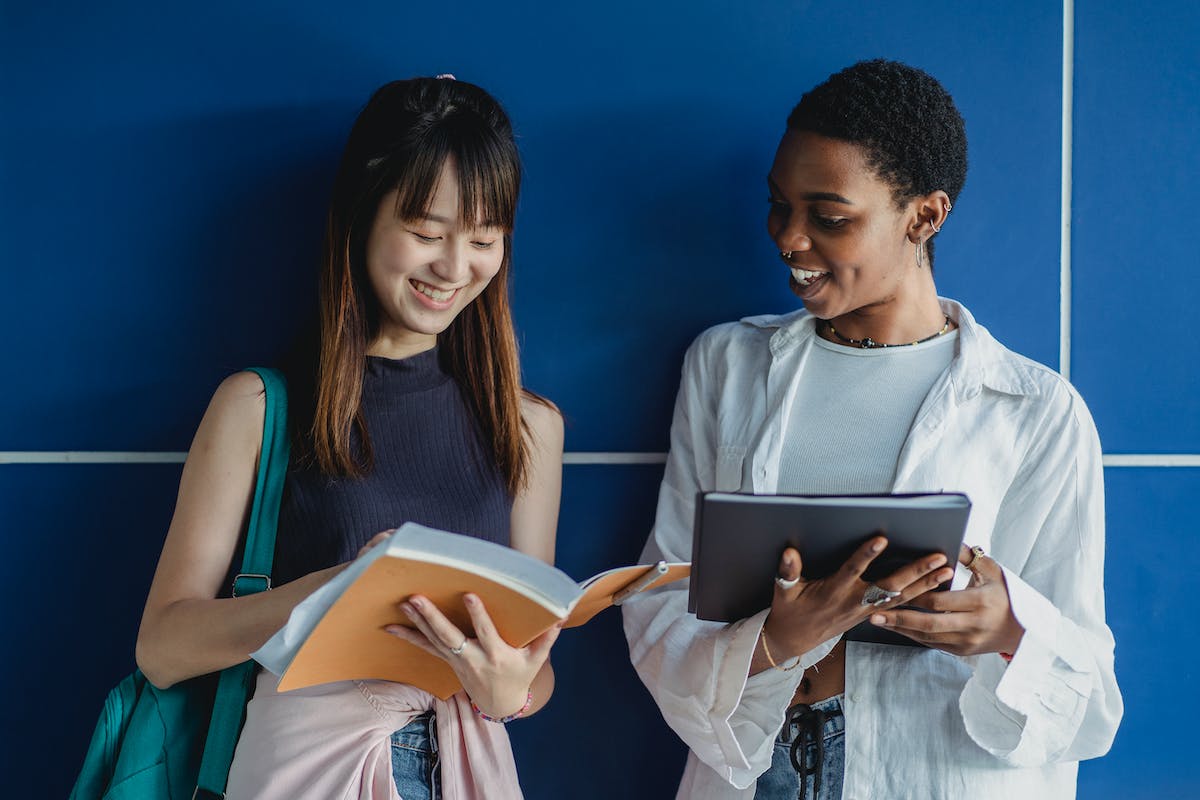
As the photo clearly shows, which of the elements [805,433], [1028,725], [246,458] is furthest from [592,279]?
[1028,725]

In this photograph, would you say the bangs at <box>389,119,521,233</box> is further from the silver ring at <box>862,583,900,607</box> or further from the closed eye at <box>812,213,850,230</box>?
the silver ring at <box>862,583,900,607</box>

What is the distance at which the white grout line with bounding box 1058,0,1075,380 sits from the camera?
5.90ft

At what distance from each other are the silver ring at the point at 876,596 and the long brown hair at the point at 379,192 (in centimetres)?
59

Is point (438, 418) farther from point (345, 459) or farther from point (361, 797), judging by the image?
point (361, 797)

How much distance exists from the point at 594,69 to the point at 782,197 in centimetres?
44

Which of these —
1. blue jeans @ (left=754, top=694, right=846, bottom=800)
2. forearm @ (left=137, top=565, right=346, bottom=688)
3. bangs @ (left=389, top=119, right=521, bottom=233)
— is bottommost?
blue jeans @ (left=754, top=694, right=846, bottom=800)

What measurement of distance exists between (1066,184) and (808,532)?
1.03m

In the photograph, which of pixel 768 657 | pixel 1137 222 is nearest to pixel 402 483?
pixel 768 657

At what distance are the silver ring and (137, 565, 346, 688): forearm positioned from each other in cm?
66

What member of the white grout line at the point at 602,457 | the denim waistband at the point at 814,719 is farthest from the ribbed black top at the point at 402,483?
the denim waistband at the point at 814,719

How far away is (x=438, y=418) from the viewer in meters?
1.55

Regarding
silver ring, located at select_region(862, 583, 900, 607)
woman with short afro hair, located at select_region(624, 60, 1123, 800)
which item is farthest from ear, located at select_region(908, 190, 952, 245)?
silver ring, located at select_region(862, 583, 900, 607)

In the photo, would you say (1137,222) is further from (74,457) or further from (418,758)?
(74,457)

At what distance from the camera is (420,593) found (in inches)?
44.3
